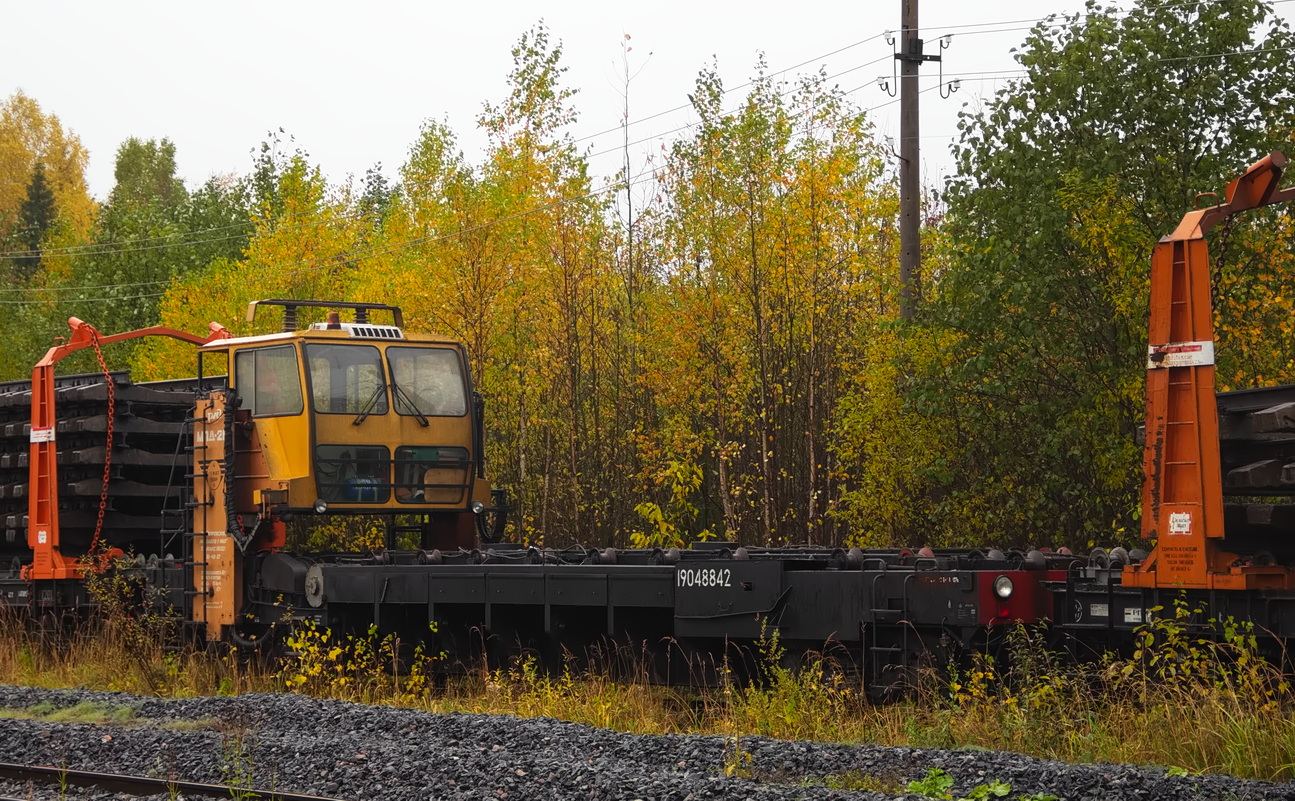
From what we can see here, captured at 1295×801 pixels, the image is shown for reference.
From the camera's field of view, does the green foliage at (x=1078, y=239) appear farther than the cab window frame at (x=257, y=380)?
Yes

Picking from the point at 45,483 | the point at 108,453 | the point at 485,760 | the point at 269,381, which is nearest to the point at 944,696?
the point at 485,760

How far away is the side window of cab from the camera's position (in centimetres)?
1419

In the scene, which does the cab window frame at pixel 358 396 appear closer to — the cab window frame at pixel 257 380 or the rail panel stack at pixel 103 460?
the cab window frame at pixel 257 380

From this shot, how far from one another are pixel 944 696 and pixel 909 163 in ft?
34.0

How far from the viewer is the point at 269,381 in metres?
14.5

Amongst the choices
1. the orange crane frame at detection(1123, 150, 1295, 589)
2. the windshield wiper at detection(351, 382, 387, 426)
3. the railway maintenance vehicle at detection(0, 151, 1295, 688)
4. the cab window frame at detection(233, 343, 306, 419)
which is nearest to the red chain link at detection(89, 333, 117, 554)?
the railway maintenance vehicle at detection(0, 151, 1295, 688)

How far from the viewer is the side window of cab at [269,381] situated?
1419 cm

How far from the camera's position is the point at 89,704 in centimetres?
1192

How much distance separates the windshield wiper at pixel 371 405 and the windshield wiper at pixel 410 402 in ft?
0.35

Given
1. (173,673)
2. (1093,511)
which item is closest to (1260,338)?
(1093,511)

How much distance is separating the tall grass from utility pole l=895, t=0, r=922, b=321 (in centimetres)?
798

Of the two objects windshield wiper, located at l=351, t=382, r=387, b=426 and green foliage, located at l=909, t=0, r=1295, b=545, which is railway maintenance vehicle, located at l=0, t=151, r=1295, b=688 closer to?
windshield wiper, located at l=351, t=382, r=387, b=426

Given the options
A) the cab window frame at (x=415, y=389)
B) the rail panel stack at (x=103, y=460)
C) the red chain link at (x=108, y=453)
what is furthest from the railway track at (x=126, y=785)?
the red chain link at (x=108, y=453)

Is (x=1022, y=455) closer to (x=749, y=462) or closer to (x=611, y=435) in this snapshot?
(x=749, y=462)
